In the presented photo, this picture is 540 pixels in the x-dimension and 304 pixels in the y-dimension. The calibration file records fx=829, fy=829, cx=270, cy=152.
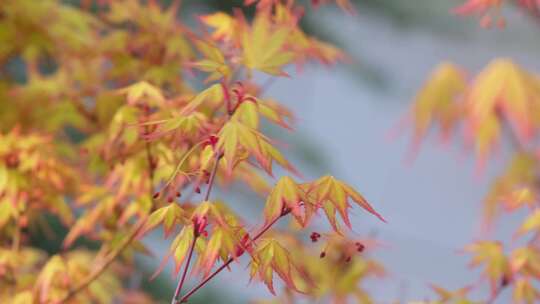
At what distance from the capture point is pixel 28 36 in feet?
4.58

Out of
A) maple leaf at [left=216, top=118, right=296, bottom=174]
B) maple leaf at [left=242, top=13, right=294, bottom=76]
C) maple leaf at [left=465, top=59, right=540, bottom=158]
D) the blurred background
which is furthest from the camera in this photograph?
the blurred background

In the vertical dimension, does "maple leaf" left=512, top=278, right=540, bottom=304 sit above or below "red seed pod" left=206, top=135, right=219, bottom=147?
below

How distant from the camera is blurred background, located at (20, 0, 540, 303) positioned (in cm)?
352

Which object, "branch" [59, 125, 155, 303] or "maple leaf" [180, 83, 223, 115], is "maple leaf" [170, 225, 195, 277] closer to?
"maple leaf" [180, 83, 223, 115]

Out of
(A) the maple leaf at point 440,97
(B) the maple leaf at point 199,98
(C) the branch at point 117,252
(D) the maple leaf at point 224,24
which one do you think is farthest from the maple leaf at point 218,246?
(A) the maple leaf at point 440,97

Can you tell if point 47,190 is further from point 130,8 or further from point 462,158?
point 462,158

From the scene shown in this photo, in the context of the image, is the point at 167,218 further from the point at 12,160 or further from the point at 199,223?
the point at 12,160

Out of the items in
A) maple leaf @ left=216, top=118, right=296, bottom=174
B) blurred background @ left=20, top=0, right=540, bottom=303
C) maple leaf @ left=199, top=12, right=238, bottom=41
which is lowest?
blurred background @ left=20, top=0, right=540, bottom=303

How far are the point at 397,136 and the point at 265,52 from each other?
9.07ft

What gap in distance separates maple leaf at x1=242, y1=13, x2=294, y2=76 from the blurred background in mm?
2527

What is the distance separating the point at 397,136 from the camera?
3.56 m

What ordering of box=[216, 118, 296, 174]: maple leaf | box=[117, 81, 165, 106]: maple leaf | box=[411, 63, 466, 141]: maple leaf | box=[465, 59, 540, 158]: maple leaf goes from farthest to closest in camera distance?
box=[411, 63, 466, 141]: maple leaf → box=[465, 59, 540, 158]: maple leaf → box=[117, 81, 165, 106]: maple leaf → box=[216, 118, 296, 174]: maple leaf

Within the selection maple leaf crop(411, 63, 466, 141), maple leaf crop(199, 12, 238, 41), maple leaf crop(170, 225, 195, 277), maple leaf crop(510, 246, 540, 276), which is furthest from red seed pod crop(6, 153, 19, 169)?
maple leaf crop(411, 63, 466, 141)

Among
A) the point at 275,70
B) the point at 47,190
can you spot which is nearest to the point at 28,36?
the point at 47,190
